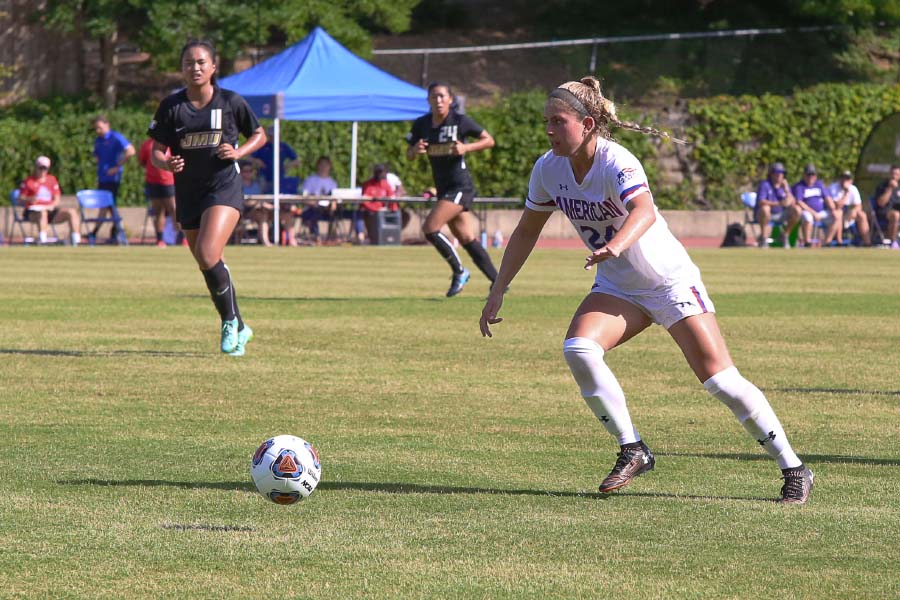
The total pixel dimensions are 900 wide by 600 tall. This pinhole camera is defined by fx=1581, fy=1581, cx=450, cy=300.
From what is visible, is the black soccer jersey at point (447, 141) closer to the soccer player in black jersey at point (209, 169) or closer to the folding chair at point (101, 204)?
the soccer player in black jersey at point (209, 169)

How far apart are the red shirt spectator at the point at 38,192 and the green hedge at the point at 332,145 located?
3302mm

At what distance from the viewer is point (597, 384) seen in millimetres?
6391

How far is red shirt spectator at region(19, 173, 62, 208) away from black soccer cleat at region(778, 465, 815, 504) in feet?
80.9

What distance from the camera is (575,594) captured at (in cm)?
476

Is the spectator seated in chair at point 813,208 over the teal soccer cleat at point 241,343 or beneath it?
beneath

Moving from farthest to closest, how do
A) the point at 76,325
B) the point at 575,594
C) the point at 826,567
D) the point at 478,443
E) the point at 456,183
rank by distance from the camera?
the point at 456,183 < the point at 76,325 < the point at 478,443 < the point at 826,567 < the point at 575,594

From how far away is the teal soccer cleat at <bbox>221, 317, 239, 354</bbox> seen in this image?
11.1m

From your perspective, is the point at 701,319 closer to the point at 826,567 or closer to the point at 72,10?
the point at 826,567

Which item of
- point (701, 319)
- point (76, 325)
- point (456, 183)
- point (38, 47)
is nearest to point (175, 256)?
point (456, 183)

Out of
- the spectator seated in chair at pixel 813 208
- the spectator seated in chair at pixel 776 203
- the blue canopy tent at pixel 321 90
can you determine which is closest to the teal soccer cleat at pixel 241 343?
the blue canopy tent at pixel 321 90

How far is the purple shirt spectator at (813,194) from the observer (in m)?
31.9

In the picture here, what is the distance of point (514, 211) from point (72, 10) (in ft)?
38.5

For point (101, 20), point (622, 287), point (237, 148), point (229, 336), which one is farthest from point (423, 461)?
point (101, 20)

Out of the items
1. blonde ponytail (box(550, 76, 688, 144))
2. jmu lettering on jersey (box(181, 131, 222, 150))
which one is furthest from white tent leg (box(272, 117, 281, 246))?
blonde ponytail (box(550, 76, 688, 144))
